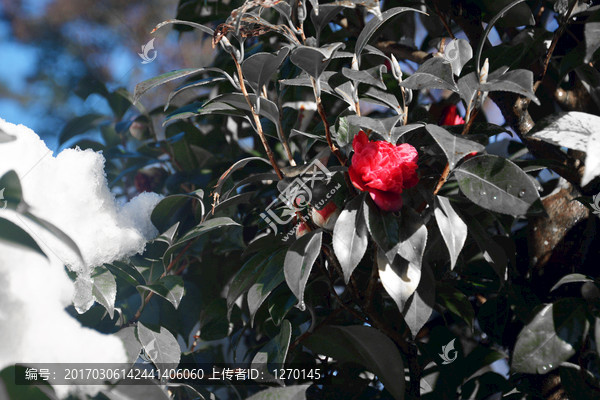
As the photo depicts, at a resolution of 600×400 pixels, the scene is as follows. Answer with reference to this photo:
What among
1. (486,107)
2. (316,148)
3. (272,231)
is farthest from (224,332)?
(486,107)

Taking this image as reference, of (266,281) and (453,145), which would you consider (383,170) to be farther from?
(266,281)

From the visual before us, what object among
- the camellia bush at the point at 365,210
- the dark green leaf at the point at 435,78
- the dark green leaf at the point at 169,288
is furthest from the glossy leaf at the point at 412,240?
the dark green leaf at the point at 169,288

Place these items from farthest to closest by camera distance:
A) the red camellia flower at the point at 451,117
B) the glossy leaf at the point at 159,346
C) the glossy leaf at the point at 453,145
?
the red camellia flower at the point at 451,117, the glossy leaf at the point at 159,346, the glossy leaf at the point at 453,145

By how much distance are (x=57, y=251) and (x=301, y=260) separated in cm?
24

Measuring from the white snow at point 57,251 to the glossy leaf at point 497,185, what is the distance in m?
0.36

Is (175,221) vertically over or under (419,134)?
under

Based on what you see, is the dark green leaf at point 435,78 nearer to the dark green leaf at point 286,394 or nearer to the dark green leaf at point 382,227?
the dark green leaf at point 382,227

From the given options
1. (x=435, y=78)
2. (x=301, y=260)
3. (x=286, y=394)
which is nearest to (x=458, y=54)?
(x=435, y=78)

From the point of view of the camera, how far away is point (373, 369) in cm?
55

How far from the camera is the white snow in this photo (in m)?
0.43

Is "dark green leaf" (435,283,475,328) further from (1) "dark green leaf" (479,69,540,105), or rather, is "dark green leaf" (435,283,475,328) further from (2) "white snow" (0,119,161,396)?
(2) "white snow" (0,119,161,396)

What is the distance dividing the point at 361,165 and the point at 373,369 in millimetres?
247

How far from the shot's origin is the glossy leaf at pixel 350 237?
46 centimetres

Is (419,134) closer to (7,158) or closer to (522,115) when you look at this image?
(522,115)
